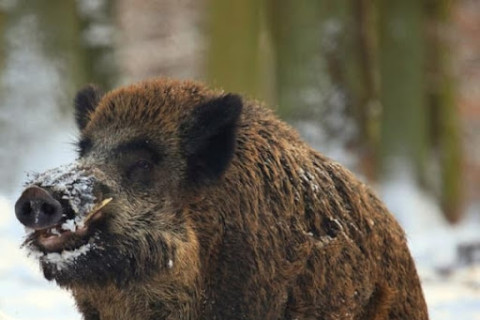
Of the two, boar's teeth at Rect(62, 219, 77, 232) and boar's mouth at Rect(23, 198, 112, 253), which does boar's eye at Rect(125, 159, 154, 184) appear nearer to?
boar's mouth at Rect(23, 198, 112, 253)

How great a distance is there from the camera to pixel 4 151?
12.1 metres

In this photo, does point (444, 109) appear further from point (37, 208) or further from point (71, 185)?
point (37, 208)

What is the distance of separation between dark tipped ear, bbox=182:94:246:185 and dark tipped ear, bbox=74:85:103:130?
721mm

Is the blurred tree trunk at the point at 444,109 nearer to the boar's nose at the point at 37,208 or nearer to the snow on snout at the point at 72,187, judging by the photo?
the snow on snout at the point at 72,187

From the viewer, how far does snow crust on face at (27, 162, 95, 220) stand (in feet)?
17.0

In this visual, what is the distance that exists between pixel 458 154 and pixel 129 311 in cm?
1537

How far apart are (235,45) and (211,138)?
31.6 ft

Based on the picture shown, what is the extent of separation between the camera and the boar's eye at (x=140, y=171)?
573 centimetres

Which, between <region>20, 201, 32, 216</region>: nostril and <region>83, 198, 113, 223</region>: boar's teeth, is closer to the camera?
<region>20, 201, 32, 216</region>: nostril

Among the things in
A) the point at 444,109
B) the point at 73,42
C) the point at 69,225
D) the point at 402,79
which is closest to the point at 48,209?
the point at 69,225

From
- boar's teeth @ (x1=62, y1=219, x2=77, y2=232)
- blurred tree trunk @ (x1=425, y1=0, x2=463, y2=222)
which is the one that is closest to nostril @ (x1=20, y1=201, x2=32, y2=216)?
boar's teeth @ (x1=62, y1=219, x2=77, y2=232)

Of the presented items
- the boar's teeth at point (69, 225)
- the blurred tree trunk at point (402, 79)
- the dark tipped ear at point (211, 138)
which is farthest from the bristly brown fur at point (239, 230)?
the blurred tree trunk at point (402, 79)

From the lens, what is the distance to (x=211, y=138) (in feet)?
19.3

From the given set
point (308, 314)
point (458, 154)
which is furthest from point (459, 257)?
point (308, 314)
